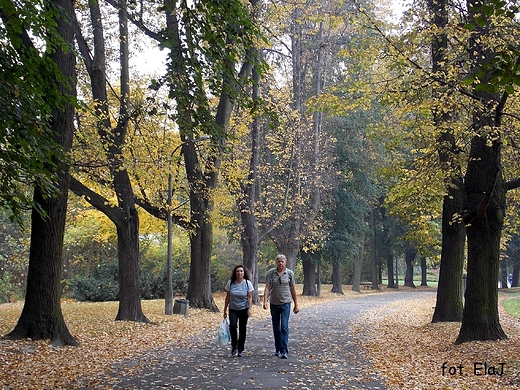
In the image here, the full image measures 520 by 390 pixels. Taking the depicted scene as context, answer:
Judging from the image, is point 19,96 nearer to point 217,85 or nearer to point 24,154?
point 24,154

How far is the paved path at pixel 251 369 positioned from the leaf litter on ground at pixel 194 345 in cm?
35

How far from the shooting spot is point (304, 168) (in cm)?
3186

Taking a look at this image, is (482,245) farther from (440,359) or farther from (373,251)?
(373,251)

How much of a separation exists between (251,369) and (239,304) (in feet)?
5.21

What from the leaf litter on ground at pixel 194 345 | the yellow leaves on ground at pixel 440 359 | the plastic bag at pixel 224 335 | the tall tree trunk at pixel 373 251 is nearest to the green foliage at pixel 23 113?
the leaf litter on ground at pixel 194 345

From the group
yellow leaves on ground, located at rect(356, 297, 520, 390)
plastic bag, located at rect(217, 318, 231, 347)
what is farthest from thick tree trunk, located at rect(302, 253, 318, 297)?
plastic bag, located at rect(217, 318, 231, 347)

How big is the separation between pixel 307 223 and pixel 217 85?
24907 millimetres

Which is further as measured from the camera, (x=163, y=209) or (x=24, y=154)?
(x=163, y=209)

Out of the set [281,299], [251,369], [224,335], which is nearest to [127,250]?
[224,335]

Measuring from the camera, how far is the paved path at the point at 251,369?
25.2 feet

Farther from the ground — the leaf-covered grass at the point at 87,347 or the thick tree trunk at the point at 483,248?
the thick tree trunk at the point at 483,248

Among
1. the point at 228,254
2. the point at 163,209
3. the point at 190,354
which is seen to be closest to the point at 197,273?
the point at 163,209

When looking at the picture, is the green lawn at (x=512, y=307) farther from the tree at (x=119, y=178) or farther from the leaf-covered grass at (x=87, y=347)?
the tree at (x=119, y=178)

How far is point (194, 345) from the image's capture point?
1227 cm
